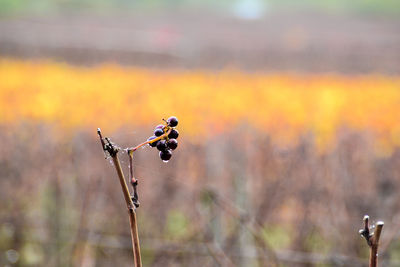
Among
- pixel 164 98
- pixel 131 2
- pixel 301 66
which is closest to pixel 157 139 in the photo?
pixel 164 98

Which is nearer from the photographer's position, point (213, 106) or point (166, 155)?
point (166, 155)

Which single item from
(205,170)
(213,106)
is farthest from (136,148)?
(213,106)

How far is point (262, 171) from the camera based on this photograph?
4.00 metres

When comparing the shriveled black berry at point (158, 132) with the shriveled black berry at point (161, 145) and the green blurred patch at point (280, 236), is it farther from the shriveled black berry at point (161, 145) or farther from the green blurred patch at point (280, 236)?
the green blurred patch at point (280, 236)

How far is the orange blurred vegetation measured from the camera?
17.7 feet

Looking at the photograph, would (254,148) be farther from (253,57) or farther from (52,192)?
(253,57)

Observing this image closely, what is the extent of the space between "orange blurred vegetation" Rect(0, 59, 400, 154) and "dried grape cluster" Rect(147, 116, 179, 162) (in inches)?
140

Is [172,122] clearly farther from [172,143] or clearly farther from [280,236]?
[280,236]

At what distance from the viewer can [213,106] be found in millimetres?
6754

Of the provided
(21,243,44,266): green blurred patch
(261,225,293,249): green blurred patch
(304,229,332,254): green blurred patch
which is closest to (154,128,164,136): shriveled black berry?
(21,243,44,266): green blurred patch

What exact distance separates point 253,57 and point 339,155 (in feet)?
41.6

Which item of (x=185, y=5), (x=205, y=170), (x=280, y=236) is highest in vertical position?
(x=185, y=5)

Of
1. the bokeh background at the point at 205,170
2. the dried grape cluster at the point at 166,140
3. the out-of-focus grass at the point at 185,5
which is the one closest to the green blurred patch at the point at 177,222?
the bokeh background at the point at 205,170

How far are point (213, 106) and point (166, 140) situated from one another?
5.83m
